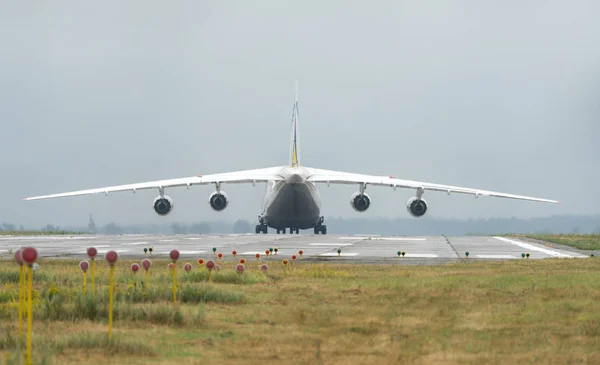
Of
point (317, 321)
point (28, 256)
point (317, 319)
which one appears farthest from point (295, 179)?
point (28, 256)

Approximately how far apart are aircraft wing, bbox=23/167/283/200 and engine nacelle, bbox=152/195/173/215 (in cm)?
71

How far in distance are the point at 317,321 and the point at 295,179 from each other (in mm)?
42931

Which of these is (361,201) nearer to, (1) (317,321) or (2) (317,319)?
(2) (317,319)

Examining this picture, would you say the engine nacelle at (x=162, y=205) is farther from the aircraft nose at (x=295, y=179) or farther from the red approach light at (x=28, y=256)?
the red approach light at (x=28, y=256)

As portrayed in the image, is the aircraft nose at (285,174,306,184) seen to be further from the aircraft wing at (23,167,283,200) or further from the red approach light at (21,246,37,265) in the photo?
the red approach light at (21,246,37,265)

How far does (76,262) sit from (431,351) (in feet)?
56.5

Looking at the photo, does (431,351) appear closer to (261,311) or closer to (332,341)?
(332,341)

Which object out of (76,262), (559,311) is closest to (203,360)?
(559,311)

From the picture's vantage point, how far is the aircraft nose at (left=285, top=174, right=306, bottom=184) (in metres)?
55.7

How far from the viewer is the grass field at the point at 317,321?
10117 millimetres

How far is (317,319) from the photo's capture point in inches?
516

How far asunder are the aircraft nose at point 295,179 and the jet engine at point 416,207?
6.65 meters

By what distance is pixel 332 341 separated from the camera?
436 inches

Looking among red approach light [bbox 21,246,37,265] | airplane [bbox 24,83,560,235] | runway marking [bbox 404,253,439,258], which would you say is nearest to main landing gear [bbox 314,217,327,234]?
airplane [bbox 24,83,560,235]
